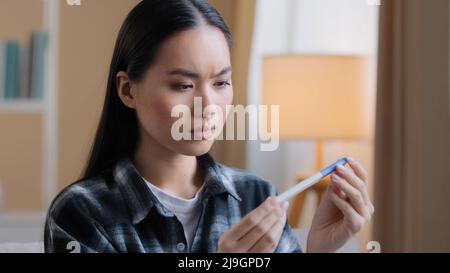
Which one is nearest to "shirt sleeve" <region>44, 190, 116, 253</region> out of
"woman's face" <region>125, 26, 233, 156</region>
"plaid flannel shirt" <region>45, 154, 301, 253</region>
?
"plaid flannel shirt" <region>45, 154, 301, 253</region>

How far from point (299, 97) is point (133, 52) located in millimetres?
212

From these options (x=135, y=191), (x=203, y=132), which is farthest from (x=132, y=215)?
(x=203, y=132)

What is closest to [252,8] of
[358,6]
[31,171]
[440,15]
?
[358,6]

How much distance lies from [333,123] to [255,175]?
0.12 meters

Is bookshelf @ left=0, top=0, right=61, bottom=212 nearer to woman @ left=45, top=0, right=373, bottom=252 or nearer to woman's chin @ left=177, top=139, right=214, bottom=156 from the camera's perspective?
woman @ left=45, top=0, right=373, bottom=252

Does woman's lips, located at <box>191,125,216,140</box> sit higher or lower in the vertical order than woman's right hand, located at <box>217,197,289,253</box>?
higher

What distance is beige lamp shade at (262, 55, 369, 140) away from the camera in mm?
743

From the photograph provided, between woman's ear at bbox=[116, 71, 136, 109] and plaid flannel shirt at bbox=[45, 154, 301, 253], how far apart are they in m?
0.07

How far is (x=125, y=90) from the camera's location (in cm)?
70

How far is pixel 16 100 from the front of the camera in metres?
0.74

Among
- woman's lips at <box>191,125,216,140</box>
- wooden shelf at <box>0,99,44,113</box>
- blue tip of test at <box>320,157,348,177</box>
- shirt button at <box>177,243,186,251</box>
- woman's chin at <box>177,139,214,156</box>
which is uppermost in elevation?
wooden shelf at <box>0,99,44,113</box>

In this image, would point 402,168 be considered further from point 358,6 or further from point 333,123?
point 358,6

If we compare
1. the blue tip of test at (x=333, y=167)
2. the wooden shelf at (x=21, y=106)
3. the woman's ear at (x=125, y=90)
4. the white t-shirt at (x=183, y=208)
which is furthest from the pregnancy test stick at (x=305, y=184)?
the wooden shelf at (x=21, y=106)
